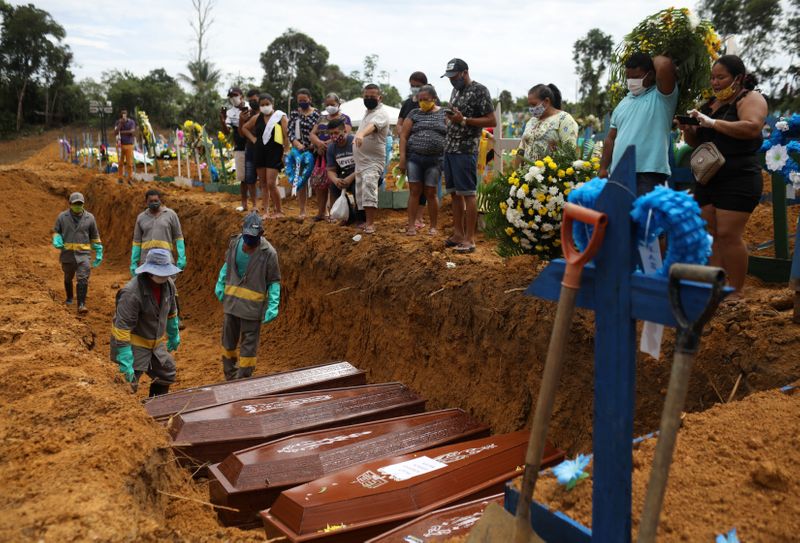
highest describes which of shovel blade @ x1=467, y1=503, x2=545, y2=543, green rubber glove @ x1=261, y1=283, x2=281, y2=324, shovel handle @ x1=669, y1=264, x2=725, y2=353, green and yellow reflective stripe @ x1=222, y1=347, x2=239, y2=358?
shovel handle @ x1=669, y1=264, x2=725, y2=353

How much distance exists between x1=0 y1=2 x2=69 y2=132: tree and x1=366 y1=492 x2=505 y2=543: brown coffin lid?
179 feet

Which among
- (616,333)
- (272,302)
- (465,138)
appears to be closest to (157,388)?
(272,302)

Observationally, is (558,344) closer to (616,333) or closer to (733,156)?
(616,333)

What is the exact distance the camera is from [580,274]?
225cm

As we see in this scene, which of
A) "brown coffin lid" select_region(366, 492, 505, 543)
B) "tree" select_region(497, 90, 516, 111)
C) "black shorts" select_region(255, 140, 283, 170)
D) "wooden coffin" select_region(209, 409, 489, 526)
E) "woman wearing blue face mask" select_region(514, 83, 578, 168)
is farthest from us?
"tree" select_region(497, 90, 516, 111)

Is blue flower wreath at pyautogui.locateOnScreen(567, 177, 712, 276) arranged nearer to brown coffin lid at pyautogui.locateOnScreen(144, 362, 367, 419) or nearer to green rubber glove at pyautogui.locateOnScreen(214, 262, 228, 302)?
brown coffin lid at pyautogui.locateOnScreen(144, 362, 367, 419)

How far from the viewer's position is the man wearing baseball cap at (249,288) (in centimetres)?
729

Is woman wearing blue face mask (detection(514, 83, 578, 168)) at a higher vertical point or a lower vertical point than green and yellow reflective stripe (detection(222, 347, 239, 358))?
higher

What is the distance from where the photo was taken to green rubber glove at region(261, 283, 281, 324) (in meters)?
7.19

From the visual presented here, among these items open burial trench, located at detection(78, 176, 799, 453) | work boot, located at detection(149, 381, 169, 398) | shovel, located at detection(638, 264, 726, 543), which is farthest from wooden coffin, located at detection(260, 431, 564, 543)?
work boot, located at detection(149, 381, 169, 398)

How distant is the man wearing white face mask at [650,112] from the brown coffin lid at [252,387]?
3.35m

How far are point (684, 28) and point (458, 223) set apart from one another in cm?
318

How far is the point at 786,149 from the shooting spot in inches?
188

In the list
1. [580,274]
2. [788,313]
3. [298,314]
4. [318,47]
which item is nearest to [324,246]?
[298,314]
